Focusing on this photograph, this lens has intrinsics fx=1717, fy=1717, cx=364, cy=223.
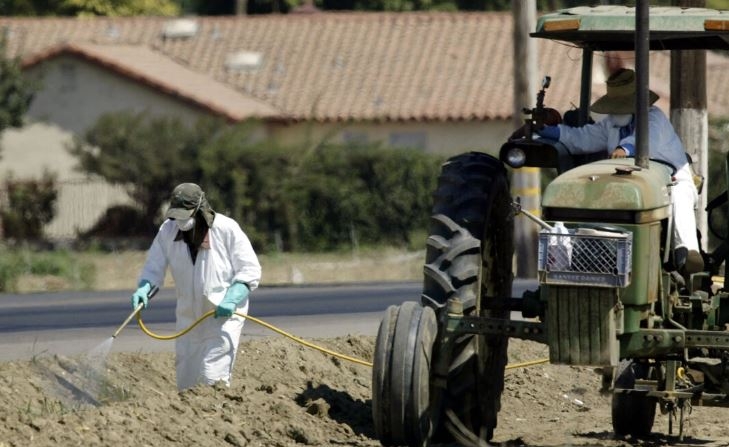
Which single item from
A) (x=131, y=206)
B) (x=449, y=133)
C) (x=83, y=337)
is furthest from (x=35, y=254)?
(x=83, y=337)

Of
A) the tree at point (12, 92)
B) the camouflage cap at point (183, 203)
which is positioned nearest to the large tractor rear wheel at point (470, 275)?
the camouflage cap at point (183, 203)

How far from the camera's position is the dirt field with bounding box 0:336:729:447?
10320 millimetres

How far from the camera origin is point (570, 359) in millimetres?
9516

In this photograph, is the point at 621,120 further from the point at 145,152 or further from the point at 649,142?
the point at 145,152

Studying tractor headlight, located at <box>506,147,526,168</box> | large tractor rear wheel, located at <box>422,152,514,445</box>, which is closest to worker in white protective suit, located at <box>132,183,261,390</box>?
large tractor rear wheel, located at <box>422,152,514,445</box>

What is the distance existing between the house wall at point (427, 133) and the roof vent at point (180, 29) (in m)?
6.12

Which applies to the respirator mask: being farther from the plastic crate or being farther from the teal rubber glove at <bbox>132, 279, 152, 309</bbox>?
the plastic crate

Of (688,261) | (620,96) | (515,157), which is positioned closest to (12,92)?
(515,157)

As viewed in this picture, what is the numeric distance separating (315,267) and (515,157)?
22.5m

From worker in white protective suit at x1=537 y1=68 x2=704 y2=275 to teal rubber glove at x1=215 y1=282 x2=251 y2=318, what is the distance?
2238 mm

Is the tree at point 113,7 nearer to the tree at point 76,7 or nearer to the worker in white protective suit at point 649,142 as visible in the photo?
the tree at point 76,7

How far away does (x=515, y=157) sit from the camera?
35.2ft

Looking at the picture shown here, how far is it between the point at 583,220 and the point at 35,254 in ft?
84.6

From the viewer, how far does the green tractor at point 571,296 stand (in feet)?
31.1
